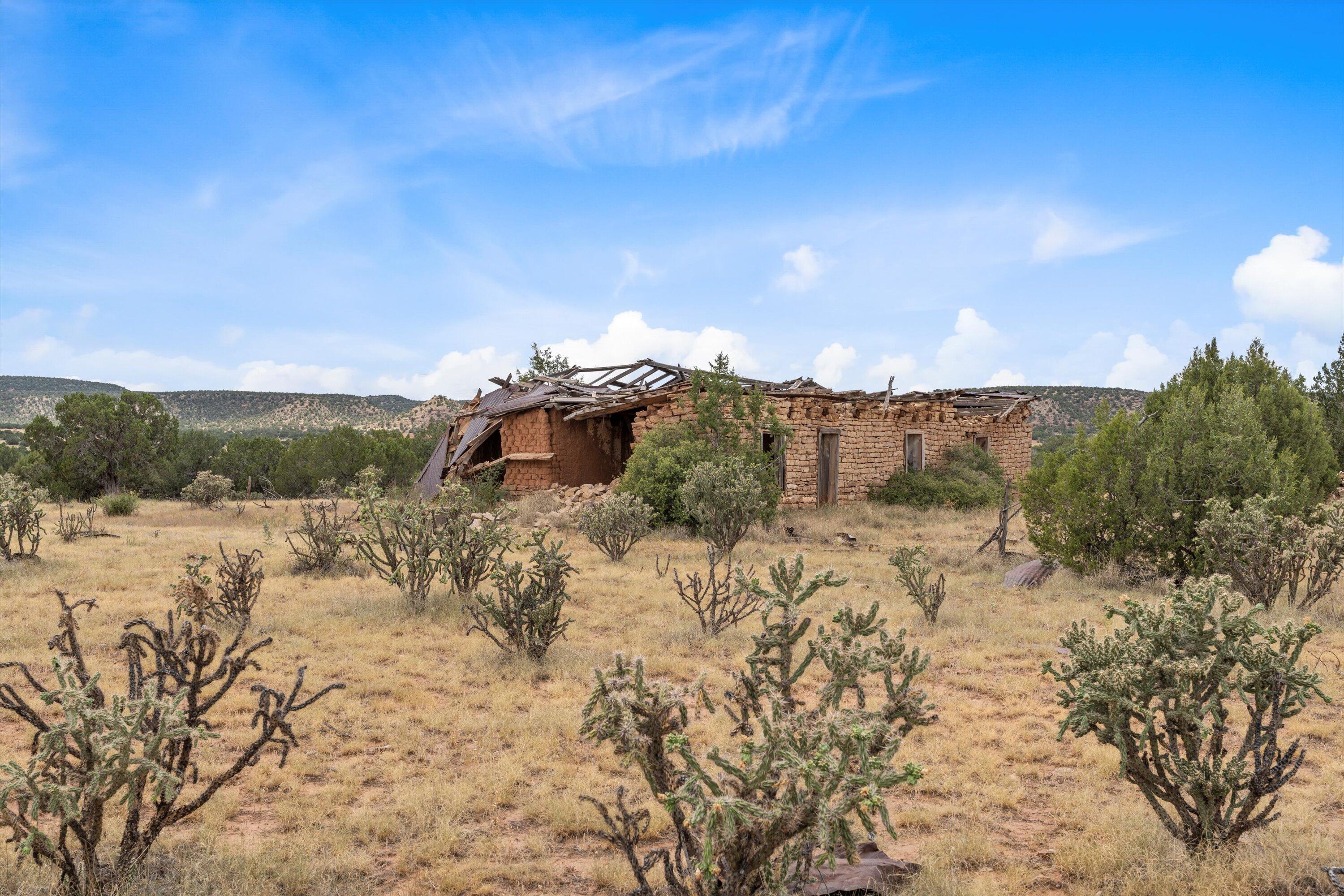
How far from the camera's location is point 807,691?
5613mm

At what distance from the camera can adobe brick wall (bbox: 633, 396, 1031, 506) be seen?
15539 millimetres

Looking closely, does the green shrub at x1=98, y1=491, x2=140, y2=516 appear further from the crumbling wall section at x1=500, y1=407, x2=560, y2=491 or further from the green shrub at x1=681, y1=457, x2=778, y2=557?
the green shrub at x1=681, y1=457, x2=778, y2=557

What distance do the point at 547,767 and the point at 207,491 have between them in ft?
55.4

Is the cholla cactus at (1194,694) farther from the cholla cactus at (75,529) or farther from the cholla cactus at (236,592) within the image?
the cholla cactus at (75,529)

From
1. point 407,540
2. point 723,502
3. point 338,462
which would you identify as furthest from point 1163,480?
point 338,462

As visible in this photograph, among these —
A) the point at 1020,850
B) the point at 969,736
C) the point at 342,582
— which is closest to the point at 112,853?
the point at 1020,850

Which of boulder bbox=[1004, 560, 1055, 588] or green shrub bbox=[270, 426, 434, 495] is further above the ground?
green shrub bbox=[270, 426, 434, 495]

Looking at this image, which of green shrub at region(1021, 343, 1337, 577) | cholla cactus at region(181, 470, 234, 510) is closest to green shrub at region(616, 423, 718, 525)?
green shrub at region(1021, 343, 1337, 577)

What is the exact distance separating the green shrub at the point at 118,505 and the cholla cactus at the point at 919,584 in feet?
53.1

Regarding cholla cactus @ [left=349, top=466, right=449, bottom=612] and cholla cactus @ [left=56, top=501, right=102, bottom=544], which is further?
cholla cactus @ [left=56, top=501, right=102, bottom=544]

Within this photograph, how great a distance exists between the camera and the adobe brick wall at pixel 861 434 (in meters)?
15.5

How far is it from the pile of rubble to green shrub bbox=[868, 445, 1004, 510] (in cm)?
621

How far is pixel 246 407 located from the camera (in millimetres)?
60812

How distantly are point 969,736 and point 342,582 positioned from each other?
716cm
